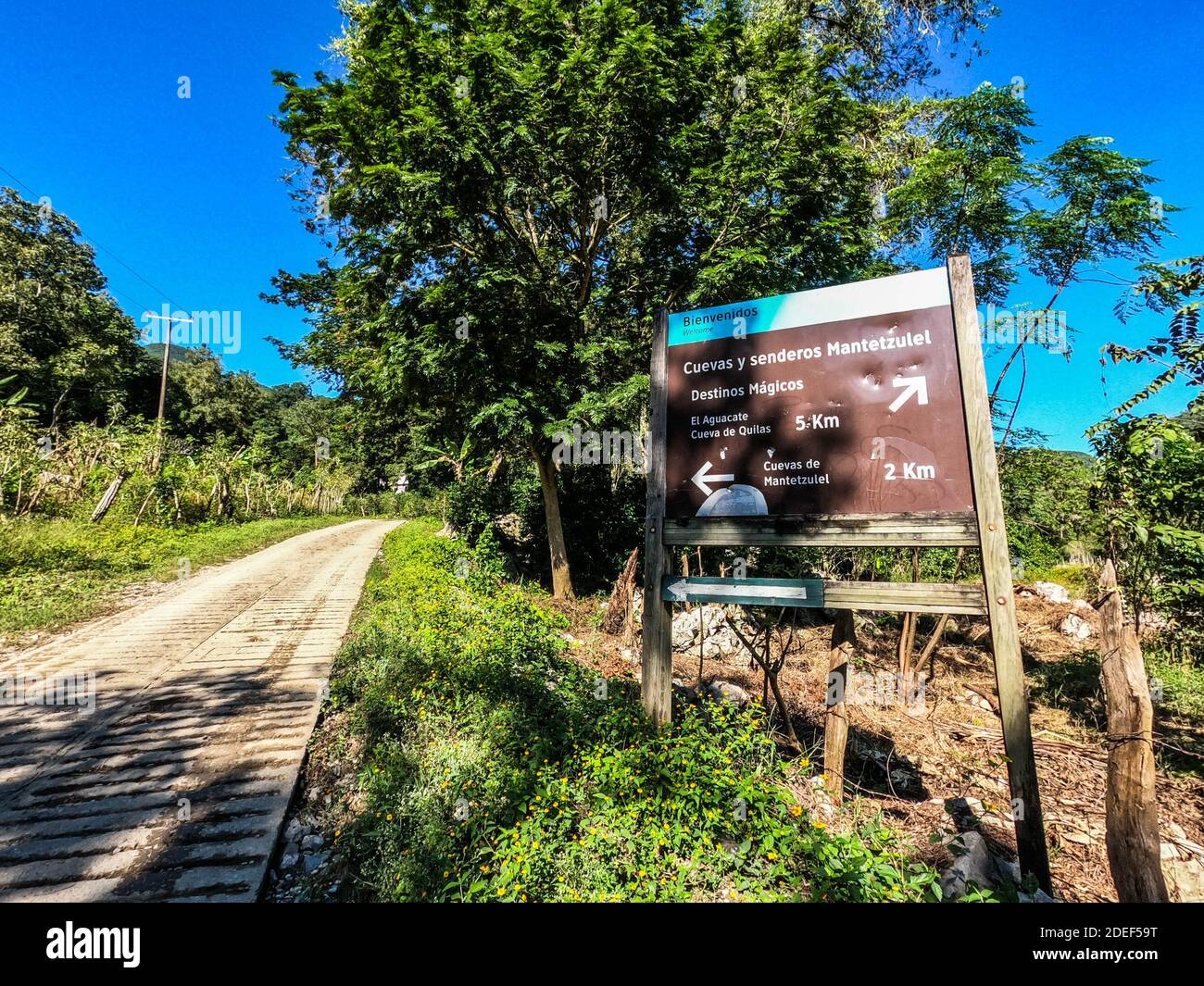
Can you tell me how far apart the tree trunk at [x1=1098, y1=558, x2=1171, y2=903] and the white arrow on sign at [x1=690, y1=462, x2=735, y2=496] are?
2308mm

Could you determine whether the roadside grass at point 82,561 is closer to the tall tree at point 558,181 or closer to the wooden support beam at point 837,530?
the tall tree at point 558,181

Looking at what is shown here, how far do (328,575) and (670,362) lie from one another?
10706 millimetres

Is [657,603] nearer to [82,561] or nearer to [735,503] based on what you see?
[735,503]

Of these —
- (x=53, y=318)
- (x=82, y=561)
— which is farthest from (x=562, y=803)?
(x=53, y=318)

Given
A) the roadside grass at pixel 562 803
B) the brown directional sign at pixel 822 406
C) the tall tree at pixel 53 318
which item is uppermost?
the tall tree at pixel 53 318

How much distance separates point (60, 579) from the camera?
355 inches

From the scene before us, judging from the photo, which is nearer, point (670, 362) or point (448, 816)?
point (448, 816)

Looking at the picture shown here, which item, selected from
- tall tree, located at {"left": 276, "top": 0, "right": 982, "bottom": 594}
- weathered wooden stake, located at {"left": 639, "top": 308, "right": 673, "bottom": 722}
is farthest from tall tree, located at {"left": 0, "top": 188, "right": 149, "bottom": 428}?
weathered wooden stake, located at {"left": 639, "top": 308, "right": 673, "bottom": 722}

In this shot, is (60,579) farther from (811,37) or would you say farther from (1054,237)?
(811,37)

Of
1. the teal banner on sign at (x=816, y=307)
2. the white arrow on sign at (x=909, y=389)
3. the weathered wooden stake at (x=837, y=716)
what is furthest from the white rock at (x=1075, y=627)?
the teal banner on sign at (x=816, y=307)

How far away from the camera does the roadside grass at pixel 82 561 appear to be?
7.57 meters

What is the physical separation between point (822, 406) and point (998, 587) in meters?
1.54

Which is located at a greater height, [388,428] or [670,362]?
[388,428]
